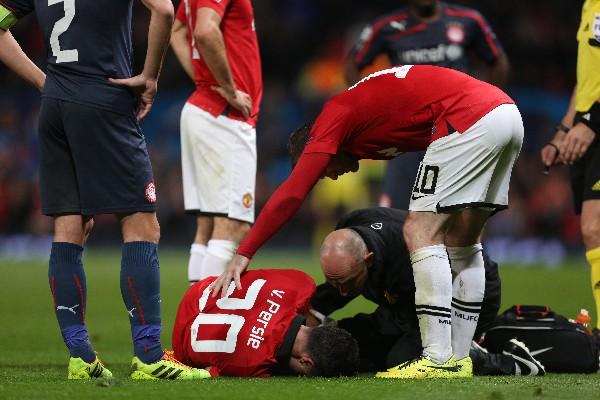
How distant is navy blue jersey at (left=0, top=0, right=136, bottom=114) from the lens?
4.95 m

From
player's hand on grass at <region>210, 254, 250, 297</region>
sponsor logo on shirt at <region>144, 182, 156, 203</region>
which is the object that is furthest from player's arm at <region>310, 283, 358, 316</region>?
sponsor logo on shirt at <region>144, 182, 156, 203</region>

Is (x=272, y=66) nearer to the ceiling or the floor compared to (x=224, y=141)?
nearer to the ceiling

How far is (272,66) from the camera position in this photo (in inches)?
825

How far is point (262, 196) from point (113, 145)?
1377 cm

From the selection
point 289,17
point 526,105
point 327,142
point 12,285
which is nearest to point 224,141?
point 327,142

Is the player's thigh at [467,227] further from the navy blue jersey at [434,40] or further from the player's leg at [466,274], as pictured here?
the navy blue jersey at [434,40]

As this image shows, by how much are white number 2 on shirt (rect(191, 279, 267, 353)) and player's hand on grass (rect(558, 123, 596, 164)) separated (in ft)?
7.33

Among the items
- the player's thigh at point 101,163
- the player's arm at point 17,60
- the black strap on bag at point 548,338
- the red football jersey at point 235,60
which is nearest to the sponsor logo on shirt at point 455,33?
the red football jersey at point 235,60

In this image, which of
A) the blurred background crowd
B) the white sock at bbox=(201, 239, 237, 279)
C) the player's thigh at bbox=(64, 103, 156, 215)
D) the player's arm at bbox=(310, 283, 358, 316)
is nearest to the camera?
the player's thigh at bbox=(64, 103, 156, 215)

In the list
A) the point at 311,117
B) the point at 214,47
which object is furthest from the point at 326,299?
the point at 311,117

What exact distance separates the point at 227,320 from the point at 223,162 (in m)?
1.77

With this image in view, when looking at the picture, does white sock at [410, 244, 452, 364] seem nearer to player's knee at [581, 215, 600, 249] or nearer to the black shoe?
the black shoe

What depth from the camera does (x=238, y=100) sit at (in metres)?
6.68

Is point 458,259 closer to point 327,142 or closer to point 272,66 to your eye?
point 327,142
